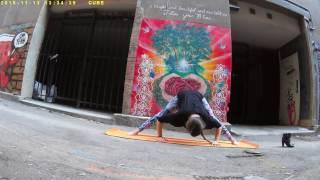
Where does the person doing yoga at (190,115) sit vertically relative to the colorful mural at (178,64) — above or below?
below

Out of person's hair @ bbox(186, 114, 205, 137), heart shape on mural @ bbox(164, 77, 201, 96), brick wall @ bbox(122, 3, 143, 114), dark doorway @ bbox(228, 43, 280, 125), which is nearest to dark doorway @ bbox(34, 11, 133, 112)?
brick wall @ bbox(122, 3, 143, 114)

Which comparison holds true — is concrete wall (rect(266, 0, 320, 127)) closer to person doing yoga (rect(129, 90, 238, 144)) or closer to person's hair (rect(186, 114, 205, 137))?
person doing yoga (rect(129, 90, 238, 144))

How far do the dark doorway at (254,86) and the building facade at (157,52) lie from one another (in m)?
0.05

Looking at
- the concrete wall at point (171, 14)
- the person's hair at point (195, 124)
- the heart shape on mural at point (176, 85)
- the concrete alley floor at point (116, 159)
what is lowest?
the concrete alley floor at point (116, 159)

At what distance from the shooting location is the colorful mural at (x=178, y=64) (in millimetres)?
11430

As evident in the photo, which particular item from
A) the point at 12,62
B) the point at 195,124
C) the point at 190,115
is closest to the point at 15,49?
the point at 12,62

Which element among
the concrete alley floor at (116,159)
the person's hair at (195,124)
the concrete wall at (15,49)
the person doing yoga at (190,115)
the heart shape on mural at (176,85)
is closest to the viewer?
the concrete alley floor at (116,159)

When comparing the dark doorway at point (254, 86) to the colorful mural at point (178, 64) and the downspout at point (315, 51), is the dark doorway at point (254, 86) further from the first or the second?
the colorful mural at point (178, 64)

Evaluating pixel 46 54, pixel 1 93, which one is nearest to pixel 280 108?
pixel 46 54

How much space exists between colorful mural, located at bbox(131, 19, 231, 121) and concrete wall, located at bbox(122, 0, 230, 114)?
0.14m

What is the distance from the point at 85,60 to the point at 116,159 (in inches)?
343

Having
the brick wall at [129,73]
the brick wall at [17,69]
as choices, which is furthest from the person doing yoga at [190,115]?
the brick wall at [17,69]

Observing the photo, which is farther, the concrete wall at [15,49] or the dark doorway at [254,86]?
the dark doorway at [254,86]

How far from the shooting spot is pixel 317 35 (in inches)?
627
